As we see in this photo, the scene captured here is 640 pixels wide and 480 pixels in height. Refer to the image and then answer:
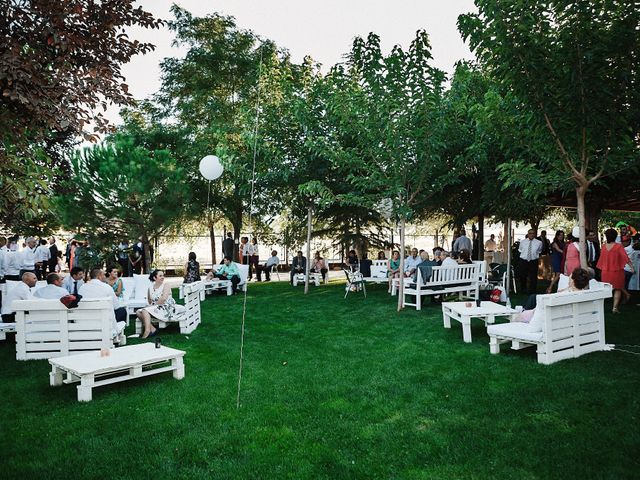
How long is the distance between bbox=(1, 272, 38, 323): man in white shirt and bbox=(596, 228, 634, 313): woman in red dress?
405 inches

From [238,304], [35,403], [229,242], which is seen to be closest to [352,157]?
[238,304]

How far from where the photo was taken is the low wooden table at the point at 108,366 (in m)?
4.68

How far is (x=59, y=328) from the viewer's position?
20.4 feet

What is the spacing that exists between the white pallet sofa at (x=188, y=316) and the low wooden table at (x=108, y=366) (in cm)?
214

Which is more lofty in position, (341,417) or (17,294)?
(17,294)

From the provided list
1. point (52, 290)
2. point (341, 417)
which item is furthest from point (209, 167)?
point (341, 417)

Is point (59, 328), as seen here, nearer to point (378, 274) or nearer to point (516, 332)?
point (516, 332)

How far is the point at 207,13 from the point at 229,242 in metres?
10.2

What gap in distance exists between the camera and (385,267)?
45.0 ft

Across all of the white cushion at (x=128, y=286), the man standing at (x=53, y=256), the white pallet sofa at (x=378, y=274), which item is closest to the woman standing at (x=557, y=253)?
the white pallet sofa at (x=378, y=274)

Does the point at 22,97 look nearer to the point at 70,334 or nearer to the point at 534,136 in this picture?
the point at 70,334

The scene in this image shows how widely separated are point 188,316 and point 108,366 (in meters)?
3.23

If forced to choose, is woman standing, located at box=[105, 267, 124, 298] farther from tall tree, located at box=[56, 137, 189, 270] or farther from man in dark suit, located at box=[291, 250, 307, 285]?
tall tree, located at box=[56, 137, 189, 270]

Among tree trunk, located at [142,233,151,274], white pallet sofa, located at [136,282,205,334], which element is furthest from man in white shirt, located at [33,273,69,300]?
tree trunk, located at [142,233,151,274]
